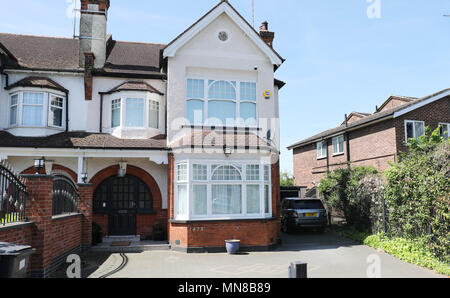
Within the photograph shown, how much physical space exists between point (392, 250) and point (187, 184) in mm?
6853

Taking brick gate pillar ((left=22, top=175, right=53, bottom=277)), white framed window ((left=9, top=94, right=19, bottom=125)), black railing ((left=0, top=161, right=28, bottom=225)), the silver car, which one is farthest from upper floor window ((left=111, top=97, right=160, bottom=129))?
the silver car

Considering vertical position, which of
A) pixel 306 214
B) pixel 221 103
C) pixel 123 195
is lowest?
pixel 306 214

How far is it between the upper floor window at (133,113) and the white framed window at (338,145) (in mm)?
13517

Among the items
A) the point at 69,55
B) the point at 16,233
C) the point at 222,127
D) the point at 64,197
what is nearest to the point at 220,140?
the point at 222,127

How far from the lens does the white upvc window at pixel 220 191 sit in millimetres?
11797

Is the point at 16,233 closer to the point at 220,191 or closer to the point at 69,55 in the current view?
the point at 220,191

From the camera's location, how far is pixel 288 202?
646 inches

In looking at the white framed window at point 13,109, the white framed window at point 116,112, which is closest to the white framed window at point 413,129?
the white framed window at point 116,112

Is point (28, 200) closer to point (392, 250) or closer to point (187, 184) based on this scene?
point (187, 184)

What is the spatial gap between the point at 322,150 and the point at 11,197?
21.1 metres

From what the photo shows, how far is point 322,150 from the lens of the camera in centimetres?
2473

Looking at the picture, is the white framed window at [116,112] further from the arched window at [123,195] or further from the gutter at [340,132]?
the gutter at [340,132]

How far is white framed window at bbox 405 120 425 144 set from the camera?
1814 cm
